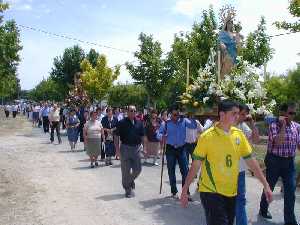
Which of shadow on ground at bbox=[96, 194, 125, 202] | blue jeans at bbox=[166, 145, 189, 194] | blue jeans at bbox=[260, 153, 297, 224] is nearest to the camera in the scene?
blue jeans at bbox=[260, 153, 297, 224]

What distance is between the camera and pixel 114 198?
10.2 m

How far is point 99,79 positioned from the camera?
4538 cm

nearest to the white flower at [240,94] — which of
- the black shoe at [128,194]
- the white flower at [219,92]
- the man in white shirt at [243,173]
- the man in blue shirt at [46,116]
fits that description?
the white flower at [219,92]

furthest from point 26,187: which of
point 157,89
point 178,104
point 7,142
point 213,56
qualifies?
point 157,89

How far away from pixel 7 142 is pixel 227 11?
14361 millimetres

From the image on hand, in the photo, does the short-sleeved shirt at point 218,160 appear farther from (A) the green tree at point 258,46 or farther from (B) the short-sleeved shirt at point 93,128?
(A) the green tree at point 258,46

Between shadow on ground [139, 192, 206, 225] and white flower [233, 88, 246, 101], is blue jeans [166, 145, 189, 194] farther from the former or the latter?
white flower [233, 88, 246, 101]

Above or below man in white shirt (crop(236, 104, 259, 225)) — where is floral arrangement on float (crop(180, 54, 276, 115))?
above

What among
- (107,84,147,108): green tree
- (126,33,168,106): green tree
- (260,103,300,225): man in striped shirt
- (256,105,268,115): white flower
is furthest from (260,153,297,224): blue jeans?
(107,84,147,108): green tree

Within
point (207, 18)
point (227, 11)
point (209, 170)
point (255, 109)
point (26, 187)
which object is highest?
point (207, 18)

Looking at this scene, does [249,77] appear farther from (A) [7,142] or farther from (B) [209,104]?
(A) [7,142]

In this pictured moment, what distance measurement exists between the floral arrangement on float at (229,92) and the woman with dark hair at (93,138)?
18.2 ft

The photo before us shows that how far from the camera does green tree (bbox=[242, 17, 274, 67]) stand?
25.9 m

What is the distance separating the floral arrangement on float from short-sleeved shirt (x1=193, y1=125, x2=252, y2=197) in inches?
142
